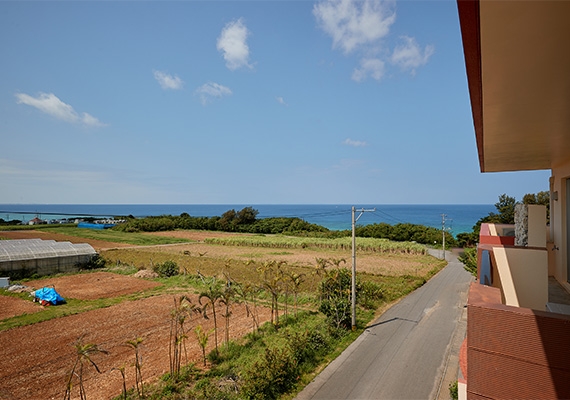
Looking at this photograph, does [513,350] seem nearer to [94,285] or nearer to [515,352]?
[515,352]

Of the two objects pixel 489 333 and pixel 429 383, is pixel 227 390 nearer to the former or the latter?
pixel 429 383

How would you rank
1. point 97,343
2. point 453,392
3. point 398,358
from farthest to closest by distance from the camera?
point 97,343 < point 398,358 < point 453,392

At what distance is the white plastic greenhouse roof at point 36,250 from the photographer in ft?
68.5

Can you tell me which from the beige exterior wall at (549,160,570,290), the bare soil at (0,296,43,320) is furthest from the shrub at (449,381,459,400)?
the bare soil at (0,296,43,320)

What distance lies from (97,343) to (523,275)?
474 inches

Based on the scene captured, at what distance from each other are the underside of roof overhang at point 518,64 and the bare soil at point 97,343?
9363 mm

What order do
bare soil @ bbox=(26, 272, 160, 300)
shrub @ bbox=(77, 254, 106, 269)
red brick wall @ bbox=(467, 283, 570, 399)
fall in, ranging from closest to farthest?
1. red brick wall @ bbox=(467, 283, 570, 399)
2. bare soil @ bbox=(26, 272, 160, 300)
3. shrub @ bbox=(77, 254, 106, 269)

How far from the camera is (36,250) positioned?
2212cm

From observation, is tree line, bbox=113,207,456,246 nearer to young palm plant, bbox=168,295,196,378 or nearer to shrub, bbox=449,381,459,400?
shrub, bbox=449,381,459,400

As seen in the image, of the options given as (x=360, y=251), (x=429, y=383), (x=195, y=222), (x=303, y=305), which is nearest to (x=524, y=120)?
(x=429, y=383)

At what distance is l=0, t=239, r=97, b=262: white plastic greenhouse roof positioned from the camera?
20.9 meters

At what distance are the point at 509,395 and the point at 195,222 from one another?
61.7 m

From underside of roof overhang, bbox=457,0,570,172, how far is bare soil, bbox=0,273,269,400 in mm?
9363

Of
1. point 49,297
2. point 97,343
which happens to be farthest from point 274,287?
point 49,297
